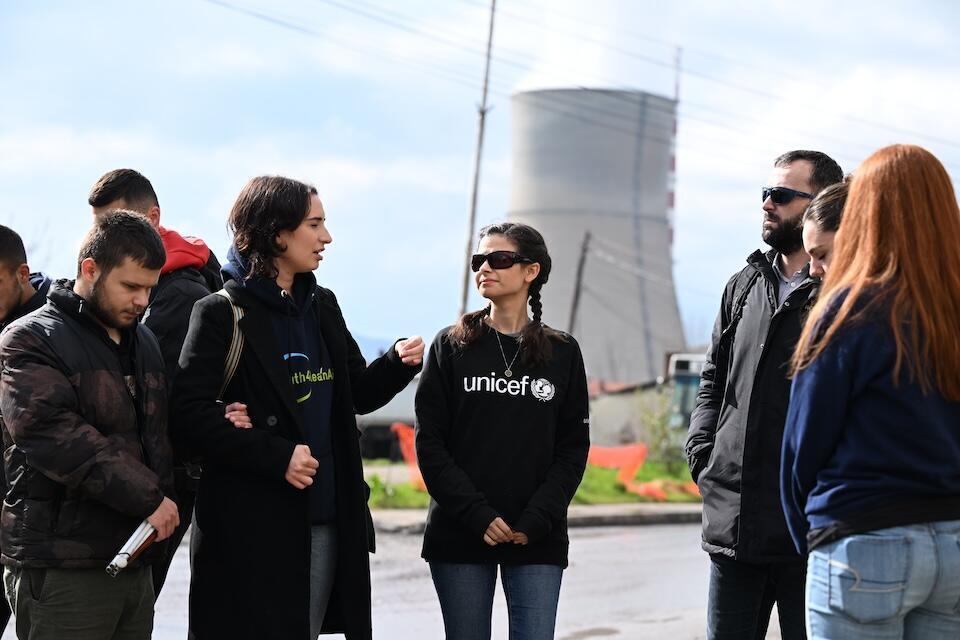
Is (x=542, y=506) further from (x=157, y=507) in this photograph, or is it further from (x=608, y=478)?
(x=608, y=478)

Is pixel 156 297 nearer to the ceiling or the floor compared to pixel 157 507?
nearer to the ceiling

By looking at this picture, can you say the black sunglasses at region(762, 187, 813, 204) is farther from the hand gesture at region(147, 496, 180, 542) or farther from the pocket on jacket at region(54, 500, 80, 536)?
the pocket on jacket at region(54, 500, 80, 536)

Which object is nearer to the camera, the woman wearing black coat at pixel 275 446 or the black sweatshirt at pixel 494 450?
the woman wearing black coat at pixel 275 446

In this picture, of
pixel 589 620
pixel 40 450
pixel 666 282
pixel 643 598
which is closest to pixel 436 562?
pixel 40 450

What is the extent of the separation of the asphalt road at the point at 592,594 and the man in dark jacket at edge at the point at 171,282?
2414 millimetres

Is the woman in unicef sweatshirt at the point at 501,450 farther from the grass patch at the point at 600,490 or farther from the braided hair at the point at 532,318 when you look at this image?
the grass patch at the point at 600,490

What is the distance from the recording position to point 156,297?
168 inches

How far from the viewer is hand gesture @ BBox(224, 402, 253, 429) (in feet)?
11.2

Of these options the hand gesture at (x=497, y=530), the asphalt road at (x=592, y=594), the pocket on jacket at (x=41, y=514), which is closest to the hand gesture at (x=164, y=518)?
the pocket on jacket at (x=41, y=514)

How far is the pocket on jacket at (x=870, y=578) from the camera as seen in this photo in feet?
8.38

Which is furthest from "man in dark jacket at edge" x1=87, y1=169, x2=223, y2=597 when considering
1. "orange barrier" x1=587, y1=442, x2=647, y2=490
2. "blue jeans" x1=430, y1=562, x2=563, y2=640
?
"orange barrier" x1=587, y1=442, x2=647, y2=490

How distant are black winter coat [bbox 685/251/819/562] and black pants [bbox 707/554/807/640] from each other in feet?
0.29

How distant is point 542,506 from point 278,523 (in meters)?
0.86

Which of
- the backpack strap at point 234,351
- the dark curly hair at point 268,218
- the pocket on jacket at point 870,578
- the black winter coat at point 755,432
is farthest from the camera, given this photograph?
the black winter coat at point 755,432
